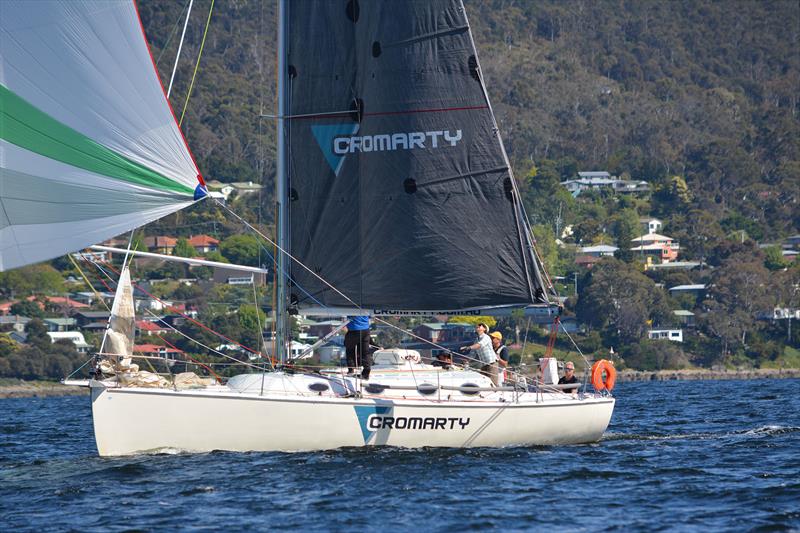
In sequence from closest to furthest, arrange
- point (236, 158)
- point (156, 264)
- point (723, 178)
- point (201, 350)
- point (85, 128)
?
point (85, 128) → point (201, 350) → point (156, 264) → point (723, 178) → point (236, 158)

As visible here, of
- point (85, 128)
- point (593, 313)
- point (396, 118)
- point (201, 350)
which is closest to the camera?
point (85, 128)

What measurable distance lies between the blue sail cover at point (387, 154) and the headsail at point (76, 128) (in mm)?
3252

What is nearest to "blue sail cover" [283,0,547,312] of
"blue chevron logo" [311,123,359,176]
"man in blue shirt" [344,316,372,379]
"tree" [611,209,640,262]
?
"blue chevron logo" [311,123,359,176]

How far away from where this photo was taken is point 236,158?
163500 mm

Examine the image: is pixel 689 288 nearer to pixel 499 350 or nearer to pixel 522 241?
pixel 499 350

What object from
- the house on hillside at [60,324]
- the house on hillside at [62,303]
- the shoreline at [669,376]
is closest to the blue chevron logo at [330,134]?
the shoreline at [669,376]

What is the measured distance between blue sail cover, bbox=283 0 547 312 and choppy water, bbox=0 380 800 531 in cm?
279

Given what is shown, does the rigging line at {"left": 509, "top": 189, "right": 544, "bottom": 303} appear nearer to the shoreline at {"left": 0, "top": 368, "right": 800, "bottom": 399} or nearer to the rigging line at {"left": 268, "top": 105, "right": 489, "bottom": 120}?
the rigging line at {"left": 268, "top": 105, "right": 489, "bottom": 120}

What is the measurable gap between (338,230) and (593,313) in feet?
233

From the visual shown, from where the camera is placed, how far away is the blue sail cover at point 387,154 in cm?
1928

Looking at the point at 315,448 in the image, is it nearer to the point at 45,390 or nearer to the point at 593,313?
the point at 45,390

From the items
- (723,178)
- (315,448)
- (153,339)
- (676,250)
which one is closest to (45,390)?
Result: (153,339)

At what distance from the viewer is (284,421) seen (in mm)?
17547

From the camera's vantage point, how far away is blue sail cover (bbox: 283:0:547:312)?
19.3 meters
